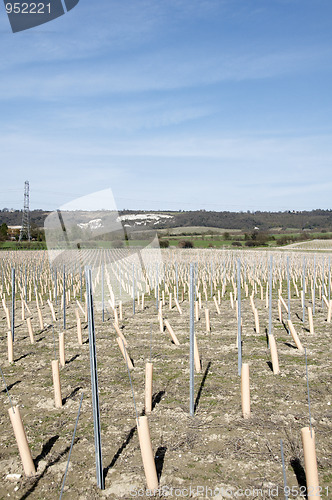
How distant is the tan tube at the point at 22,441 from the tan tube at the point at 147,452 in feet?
3.45

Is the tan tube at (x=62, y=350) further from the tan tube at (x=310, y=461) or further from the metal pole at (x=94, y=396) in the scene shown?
the tan tube at (x=310, y=461)

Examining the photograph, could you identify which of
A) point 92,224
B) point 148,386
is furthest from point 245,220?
point 148,386

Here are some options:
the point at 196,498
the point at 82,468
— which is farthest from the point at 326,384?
the point at 82,468

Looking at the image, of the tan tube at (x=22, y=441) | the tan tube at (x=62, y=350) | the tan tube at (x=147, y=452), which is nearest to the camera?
the tan tube at (x=147, y=452)

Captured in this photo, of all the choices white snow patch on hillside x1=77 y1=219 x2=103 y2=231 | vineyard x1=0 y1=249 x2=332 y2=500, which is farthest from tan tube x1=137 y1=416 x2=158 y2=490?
white snow patch on hillside x1=77 y1=219 x2=103 y2=231

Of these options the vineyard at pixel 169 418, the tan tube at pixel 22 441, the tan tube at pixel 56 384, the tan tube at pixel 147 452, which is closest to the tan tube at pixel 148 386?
the vineyard at pixel 169 418

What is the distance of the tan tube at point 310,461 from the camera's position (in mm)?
2826

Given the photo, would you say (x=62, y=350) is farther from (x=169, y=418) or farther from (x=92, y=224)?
(x=92, y=224)

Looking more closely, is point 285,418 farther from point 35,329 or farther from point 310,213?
point 310,213

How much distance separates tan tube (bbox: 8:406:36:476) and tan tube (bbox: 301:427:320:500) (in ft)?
7.58

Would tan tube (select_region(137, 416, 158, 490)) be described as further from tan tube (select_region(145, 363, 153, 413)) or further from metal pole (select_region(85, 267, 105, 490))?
tan tube (select_region(145, 363, 153, 413))

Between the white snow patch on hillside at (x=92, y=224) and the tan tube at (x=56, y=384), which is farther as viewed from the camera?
the white snow patch on hillside at (x=92, y=224)

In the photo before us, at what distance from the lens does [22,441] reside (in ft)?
11.0

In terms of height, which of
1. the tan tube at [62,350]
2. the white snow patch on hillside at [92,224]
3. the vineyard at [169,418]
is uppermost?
the white snow patch on hillside at [92,224]
